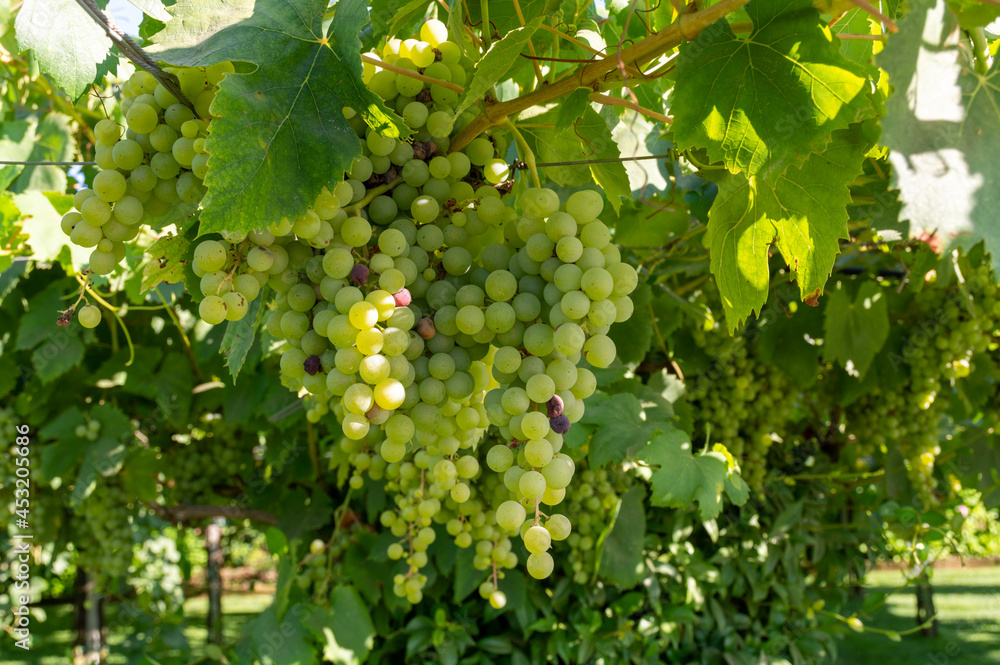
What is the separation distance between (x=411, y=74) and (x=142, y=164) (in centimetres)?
30

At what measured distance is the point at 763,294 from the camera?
874 mm

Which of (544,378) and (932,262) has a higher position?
(932,262)

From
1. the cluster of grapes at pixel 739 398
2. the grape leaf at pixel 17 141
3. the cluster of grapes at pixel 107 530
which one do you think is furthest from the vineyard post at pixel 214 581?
the cluster of grapes at pixel 739 398

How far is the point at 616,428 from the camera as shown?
1460mm

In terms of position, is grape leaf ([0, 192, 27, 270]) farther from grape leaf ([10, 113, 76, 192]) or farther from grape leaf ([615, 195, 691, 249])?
grape leaf ([615, 195, 691, 249])

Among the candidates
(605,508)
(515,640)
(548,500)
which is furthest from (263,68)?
→ (515,640)

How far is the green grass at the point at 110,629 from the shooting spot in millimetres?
5461

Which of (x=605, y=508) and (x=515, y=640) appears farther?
(x=515, y=640)

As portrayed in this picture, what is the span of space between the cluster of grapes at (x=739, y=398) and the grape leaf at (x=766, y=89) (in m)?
1.43

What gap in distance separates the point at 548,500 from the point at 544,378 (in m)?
0.12

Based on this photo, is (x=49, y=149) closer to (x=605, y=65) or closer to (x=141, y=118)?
(x=141, y=118)

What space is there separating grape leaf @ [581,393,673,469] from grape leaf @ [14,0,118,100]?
109 cm

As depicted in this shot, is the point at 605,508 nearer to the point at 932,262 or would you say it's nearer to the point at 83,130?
the point at 932,262

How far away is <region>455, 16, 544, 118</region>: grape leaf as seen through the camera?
0.71 meters
